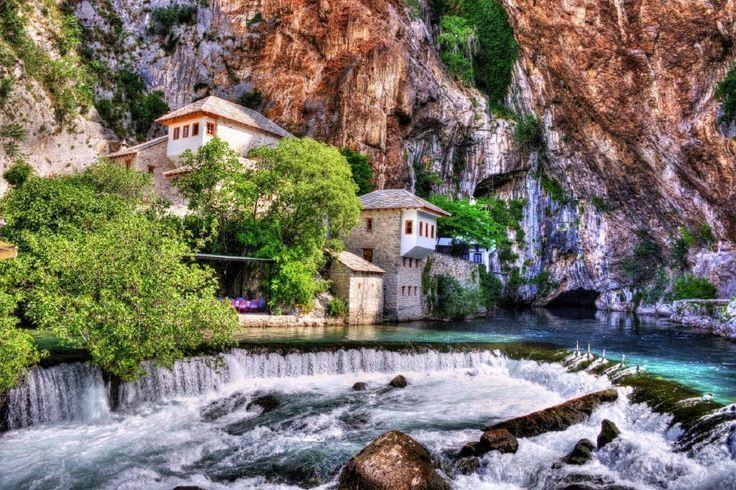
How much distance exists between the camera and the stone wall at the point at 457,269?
36275 millimetres

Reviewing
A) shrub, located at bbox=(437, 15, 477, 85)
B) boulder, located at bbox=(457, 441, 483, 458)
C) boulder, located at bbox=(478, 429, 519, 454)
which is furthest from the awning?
shrub, located at bbox=(437, 15, 477, 85)

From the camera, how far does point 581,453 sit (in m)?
11.4

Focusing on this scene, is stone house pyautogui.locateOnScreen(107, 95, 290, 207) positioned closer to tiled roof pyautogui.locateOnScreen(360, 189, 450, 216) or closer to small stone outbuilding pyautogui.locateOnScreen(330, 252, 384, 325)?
tiled roof pyautogui.locateOnScreen(360, 189, 450, 216)

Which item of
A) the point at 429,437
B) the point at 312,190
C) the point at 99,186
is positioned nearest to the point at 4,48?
the point at 99,186

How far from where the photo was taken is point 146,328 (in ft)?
45.0

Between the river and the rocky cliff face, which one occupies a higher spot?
the rocky cliff face

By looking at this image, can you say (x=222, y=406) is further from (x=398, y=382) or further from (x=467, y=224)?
(x=467, y=224)

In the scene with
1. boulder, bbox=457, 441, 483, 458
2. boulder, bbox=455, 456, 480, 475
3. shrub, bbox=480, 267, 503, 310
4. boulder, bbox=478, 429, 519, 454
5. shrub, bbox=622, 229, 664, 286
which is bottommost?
boulder, bbox=455, 456, 480, 475

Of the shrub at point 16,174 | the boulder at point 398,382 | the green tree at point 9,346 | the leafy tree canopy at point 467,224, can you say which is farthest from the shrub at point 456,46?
the green tree at point 9,346

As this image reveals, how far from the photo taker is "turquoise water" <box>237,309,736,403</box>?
17828mm

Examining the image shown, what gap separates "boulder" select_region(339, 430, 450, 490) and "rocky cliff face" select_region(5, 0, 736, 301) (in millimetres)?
30587

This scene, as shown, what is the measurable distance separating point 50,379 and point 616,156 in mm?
42899

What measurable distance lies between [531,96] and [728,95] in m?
22.4

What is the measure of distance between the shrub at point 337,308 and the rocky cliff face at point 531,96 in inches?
716
